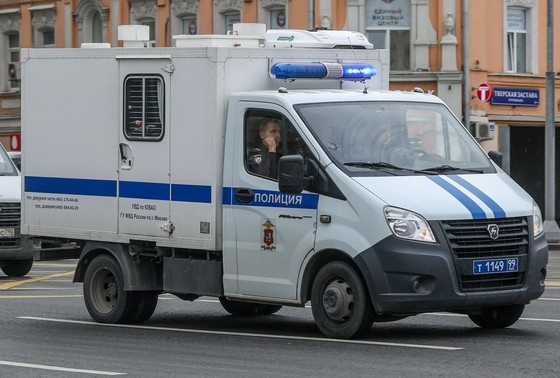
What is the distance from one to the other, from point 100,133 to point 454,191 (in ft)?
12.7

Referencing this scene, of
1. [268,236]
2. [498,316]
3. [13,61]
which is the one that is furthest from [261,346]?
[13,61]

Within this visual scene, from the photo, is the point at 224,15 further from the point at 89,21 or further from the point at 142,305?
the point at 142,305

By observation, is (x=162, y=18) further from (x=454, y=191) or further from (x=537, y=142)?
(x=454, y=191)

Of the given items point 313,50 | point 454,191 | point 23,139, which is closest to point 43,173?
point 23,139

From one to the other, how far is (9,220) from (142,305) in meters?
8.33

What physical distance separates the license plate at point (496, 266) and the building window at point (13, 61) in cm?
3894

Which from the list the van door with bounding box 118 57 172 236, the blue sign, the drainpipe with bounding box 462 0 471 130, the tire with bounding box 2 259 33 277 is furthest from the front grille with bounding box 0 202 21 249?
the blue sign

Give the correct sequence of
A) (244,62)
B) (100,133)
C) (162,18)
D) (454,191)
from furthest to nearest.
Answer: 1. (162,18)
2. (100,133)
3. (244,62)
4. (454,191)

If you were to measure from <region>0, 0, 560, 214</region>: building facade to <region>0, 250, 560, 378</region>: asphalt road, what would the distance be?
23.5m

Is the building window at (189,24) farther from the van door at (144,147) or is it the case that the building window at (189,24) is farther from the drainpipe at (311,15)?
the van door at (144,147)

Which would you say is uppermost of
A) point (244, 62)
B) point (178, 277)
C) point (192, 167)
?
point (244, 62)

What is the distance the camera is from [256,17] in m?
44.0

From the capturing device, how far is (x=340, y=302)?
1352 centimetres

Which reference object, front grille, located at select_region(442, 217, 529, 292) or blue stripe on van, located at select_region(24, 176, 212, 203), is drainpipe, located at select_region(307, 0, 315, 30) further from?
front grille, located at select_region(442, 217, 529, 292)
